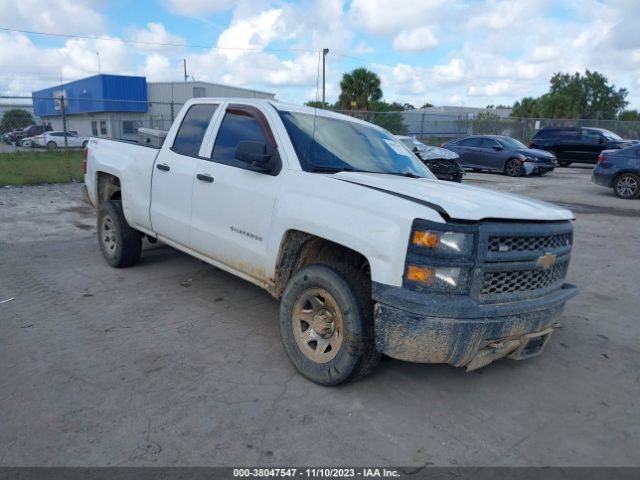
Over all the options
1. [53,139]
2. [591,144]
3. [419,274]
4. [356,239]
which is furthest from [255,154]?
[53,139]

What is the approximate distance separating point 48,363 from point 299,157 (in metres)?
2.34

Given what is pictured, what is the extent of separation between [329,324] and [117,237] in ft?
10.9

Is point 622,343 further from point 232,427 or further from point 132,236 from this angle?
point 132,236

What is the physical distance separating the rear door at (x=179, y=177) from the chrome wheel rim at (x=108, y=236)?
1003 mm

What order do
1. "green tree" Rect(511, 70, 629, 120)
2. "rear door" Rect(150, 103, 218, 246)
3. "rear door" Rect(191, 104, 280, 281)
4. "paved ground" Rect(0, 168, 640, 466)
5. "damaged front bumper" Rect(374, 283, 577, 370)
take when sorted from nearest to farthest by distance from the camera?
"paved ground" Rect(0, 168, 640, 466) → "damaged front bumper" Rect(374, 283, 577, 370) → "rear door" Rect(191, 104, 280, 281) → "rear door" Rect(150, 103, 218, 246) → "green tree" Rect(511, 70, 629, 120)

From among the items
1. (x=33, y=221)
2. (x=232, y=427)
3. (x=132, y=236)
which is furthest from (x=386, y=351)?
(x=33, y=221)

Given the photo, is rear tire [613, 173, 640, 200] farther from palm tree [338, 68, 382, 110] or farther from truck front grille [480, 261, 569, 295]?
palm tree [338, 68, 382, 110]

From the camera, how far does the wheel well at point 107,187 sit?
6125 millimetres

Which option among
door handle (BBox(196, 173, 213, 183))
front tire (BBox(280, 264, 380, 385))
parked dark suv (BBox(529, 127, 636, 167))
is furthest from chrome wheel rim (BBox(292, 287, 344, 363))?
parked dark suv (BBox(529, 127, 636, 167))

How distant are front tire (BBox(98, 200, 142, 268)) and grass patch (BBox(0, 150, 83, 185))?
802 centimetres

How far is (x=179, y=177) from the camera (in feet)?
15.6

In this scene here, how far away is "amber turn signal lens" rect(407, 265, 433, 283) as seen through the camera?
9.62 ft

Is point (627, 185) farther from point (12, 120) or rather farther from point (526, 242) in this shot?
point (12, 120)

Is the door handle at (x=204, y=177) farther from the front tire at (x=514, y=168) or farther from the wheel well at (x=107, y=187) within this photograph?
the front tire at (x=514, y=168)
